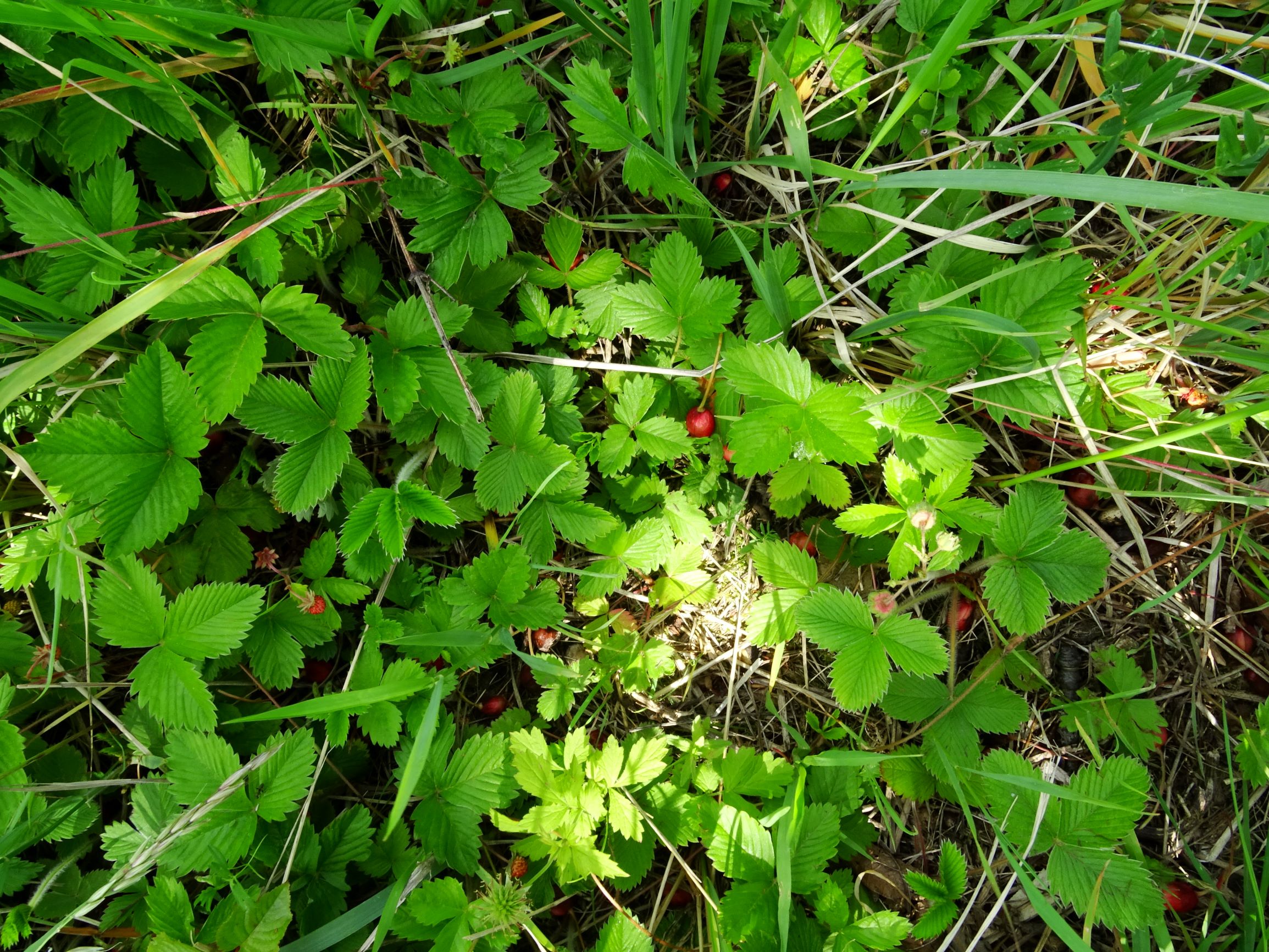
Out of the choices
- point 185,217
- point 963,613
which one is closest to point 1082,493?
point 963,613

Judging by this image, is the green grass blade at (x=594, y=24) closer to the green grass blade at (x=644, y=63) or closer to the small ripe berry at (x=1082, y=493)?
the green grass blade at (x=644, y=63)

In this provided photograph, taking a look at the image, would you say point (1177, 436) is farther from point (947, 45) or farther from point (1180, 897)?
point (1180, 897)

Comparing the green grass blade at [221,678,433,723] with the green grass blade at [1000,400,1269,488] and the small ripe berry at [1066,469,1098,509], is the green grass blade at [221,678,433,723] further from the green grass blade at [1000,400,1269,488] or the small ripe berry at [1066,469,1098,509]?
the small ripe berry at [1066,469,1098,509]

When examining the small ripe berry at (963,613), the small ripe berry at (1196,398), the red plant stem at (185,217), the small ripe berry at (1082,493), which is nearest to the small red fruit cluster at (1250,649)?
the small ripe berry at (1082,493)

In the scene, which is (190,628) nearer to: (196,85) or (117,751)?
(117,751)

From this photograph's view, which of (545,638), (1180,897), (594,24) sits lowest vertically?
(1180,897)
